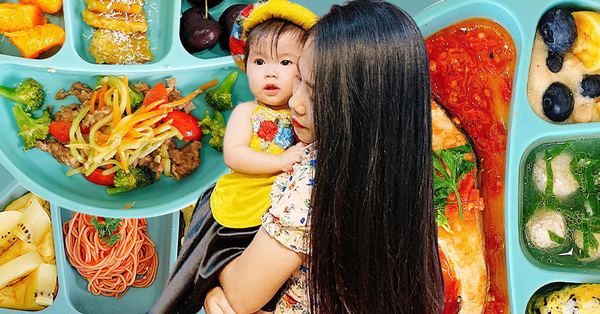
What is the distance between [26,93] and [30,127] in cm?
A: 19

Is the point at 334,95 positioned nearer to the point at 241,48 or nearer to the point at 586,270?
the point at 241,48

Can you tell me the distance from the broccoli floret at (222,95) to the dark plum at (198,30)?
0.24m

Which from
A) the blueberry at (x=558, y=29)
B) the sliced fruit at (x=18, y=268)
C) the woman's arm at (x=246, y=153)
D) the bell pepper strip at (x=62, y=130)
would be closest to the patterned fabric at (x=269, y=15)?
the woman's arm at (x=246, y=153)

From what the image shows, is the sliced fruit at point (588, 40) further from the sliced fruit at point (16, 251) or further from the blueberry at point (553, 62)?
the sliced fruit at point (16, 251)

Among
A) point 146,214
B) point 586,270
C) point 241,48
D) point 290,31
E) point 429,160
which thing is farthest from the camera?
point 146,214

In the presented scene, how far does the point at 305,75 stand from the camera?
1270mm

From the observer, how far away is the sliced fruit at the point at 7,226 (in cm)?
275

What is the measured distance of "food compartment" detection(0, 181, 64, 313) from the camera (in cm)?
→ 278

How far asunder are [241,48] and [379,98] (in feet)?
2.99

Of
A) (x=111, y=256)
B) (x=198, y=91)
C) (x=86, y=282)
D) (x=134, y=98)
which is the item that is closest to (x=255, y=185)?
(x=198, y=91)

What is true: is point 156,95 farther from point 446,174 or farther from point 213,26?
point 446,174

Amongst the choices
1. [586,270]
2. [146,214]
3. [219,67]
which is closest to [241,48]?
[219,67]

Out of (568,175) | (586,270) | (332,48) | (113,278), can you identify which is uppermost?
(332,48)

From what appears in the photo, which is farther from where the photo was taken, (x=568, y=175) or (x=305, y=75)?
(x=568, y=175)
